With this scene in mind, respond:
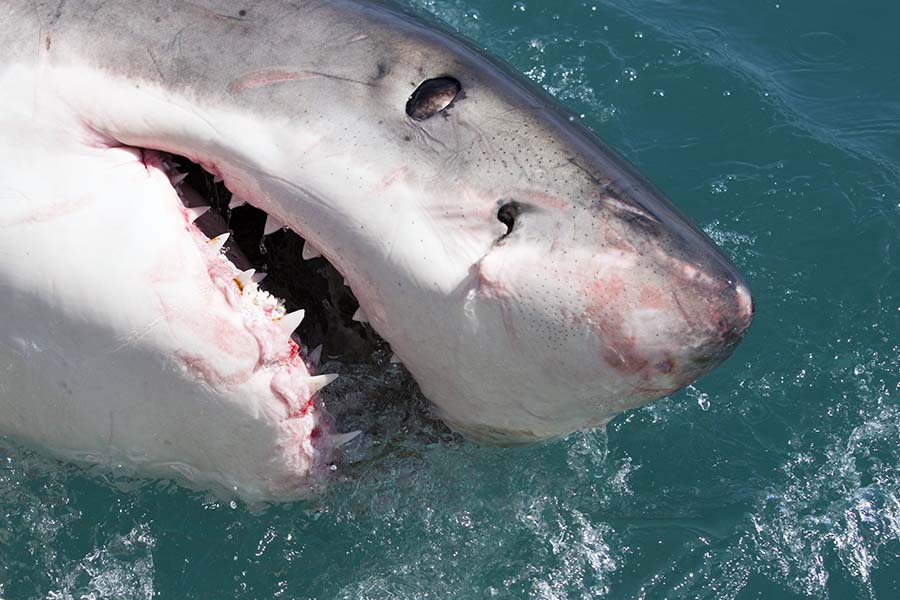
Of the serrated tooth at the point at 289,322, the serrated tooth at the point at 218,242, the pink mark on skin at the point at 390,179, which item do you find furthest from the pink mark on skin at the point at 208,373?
the pink mark on skin at the point at 390,179

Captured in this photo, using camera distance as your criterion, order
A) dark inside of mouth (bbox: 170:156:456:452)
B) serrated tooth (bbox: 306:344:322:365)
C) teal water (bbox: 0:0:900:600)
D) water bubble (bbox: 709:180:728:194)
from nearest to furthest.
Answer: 1. serrated tooth (bbox: 306:344:322:365)
2. dark inside of mouth (bbox: 170:156:456:452)
3. teal water (bbox: 0:0:900:600)
4. water bubble (bbox: 709:180:728:194)

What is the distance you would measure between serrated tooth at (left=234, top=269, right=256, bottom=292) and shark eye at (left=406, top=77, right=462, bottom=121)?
0.44m

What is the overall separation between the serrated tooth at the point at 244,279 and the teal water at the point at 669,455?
15.3 inches

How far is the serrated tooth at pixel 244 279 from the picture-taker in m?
2.34

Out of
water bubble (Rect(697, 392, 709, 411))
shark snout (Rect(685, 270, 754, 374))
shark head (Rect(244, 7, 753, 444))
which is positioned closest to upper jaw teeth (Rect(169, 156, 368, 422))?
shark head (Rect(244, 7, 753, 444))

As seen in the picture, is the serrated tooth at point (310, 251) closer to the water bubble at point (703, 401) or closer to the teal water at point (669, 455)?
the teal water at point (669, 455)

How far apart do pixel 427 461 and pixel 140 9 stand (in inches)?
46.8

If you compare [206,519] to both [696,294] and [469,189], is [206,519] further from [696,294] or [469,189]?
[696,294]

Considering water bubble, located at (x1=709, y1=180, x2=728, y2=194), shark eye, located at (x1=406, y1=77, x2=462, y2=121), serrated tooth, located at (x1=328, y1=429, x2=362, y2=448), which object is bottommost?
water bubble, located at (x1=709, y1=180, x2=728, y2=194)

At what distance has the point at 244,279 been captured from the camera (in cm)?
235

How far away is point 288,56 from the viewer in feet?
7.86

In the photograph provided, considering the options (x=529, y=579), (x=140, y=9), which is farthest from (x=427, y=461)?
(x=140, y=9)

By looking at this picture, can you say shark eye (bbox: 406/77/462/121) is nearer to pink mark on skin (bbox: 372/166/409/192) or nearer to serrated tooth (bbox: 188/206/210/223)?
pink mark on skin (bbox: 372/166/409/192)

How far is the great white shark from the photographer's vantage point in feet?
7.26
